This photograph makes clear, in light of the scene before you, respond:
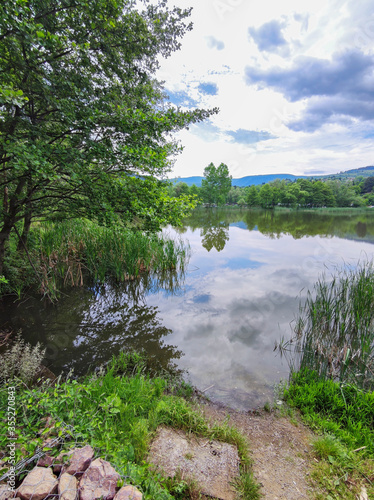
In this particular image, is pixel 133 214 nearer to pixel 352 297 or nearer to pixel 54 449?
pixel 54 449

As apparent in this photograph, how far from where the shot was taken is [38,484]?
129 cm

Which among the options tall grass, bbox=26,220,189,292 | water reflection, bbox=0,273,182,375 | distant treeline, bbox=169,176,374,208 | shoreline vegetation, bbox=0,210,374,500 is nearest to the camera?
shoreline vegetation, bbox=0,210,374,500

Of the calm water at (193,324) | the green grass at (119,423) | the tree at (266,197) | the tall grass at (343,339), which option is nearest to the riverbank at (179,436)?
the green grass at (119,423)

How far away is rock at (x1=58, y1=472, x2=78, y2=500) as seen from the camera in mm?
1288

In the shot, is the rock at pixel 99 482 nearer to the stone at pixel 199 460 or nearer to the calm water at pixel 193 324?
the stone at pixel 199 460

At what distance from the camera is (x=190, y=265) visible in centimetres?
1097

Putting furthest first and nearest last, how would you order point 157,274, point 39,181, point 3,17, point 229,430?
point 157,274
point 39,181
point 229,430
point 3,17

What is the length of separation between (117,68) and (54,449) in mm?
6691

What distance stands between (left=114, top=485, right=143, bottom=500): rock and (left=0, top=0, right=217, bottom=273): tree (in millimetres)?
3416

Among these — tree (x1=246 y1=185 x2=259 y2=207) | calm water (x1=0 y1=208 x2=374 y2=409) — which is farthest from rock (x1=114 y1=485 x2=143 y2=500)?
tree (x1=246 y1=185 x2=259 y2=207)

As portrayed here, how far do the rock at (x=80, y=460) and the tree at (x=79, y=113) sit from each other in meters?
3.11

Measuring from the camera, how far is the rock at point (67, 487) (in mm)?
1288

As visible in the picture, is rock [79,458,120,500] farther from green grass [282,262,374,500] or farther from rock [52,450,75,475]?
green grass [282,262,374,500]

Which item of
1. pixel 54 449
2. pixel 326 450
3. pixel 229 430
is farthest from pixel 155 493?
pixel 326 450
